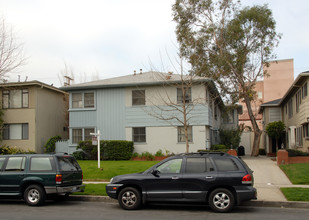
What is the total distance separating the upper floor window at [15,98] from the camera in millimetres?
26656

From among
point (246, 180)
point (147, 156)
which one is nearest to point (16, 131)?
point (147, 156)

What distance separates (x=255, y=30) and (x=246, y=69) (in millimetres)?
3098

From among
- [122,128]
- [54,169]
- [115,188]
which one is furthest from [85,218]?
[122,128]

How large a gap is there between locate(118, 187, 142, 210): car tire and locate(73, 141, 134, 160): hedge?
46.2 feet

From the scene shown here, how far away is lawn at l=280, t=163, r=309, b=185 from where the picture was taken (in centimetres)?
1366

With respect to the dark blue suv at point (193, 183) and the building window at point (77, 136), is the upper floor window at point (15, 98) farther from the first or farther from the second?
the dark blue suv at point (193, 183)

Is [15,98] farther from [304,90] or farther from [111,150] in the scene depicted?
[304,90]

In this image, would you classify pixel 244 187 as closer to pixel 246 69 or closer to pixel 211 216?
pixel 211 216

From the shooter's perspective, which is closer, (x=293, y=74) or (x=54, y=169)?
(x=54, y=169)

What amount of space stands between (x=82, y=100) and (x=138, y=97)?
4235 mm

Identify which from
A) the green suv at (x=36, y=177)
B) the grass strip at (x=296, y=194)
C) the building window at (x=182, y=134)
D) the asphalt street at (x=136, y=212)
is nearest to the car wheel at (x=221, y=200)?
the asphalt street at (x=136, y=212)

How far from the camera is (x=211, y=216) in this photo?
9.07 meters

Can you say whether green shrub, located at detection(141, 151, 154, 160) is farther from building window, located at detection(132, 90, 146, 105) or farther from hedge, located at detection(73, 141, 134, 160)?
building window, located at detection(132, 90, 146, 105)

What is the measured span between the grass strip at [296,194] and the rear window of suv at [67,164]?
22.2 feet
